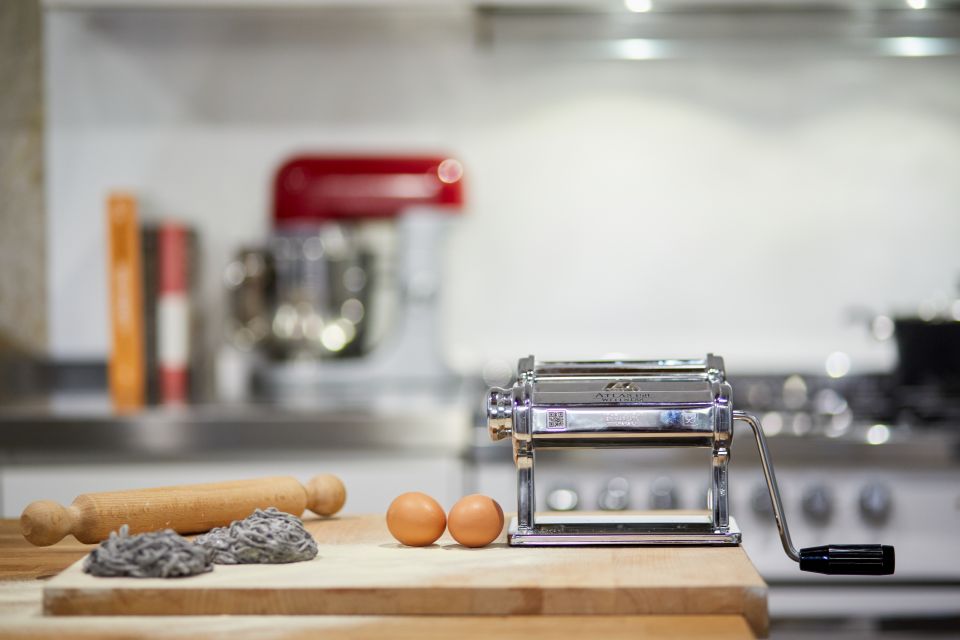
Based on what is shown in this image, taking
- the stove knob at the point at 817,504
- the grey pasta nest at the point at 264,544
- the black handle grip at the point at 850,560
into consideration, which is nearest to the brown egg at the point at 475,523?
the grey pasta nest at the point at 264,544

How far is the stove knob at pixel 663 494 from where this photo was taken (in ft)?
5.82

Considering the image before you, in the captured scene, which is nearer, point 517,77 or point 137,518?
point 137,518

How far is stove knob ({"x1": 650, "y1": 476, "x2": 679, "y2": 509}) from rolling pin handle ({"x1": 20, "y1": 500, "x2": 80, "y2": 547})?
1.07 m

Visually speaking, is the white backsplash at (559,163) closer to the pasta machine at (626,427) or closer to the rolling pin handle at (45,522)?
the pasta machine at (626,427)

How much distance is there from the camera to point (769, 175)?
2479mm

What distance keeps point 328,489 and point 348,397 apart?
103 cm

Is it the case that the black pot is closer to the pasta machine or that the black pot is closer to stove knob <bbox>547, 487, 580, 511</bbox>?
stove knob <bbox>547, 487, 580, 511</bbox>

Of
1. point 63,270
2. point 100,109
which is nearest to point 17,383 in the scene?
point 63,270

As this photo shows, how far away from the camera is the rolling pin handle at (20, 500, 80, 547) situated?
0.90 m

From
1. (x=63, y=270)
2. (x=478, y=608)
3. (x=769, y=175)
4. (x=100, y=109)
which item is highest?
(x=100, y=109)

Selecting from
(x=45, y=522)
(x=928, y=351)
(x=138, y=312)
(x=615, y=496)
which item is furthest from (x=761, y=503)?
(x=138, y=312)

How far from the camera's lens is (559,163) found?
250cm

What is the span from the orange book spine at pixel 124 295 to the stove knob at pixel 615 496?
1012 millimetres

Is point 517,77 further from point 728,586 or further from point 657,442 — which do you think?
point 728,586
